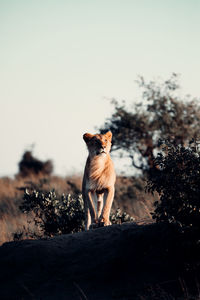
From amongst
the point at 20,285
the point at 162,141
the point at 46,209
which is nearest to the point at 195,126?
the point at 46,209

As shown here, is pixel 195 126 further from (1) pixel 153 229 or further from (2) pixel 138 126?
(1) pixel 153 229

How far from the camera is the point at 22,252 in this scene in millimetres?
6242

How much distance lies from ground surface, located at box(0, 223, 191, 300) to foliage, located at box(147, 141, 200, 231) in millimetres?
312

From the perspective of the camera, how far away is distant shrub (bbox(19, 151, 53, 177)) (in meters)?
32.4

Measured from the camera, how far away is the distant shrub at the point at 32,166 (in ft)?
106

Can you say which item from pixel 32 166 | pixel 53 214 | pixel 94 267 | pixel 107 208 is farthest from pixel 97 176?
pixel 32 166

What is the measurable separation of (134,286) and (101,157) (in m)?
2.76

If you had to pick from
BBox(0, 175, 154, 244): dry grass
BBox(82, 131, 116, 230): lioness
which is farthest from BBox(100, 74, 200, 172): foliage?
BBox(82, 131, 116, 230): lioness

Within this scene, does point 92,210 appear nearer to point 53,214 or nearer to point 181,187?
point 53,214

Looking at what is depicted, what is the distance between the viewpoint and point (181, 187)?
591 cm

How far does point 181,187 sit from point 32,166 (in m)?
27.8

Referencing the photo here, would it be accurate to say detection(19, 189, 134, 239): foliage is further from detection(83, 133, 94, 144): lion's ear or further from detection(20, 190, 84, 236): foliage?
detection(83, 133, 94, 144): lion's ear

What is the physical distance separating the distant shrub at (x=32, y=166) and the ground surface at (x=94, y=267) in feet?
85.7

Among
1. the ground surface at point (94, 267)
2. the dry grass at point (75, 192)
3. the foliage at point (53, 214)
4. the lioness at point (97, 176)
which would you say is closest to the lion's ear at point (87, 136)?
the lioness at point (97, 176)
